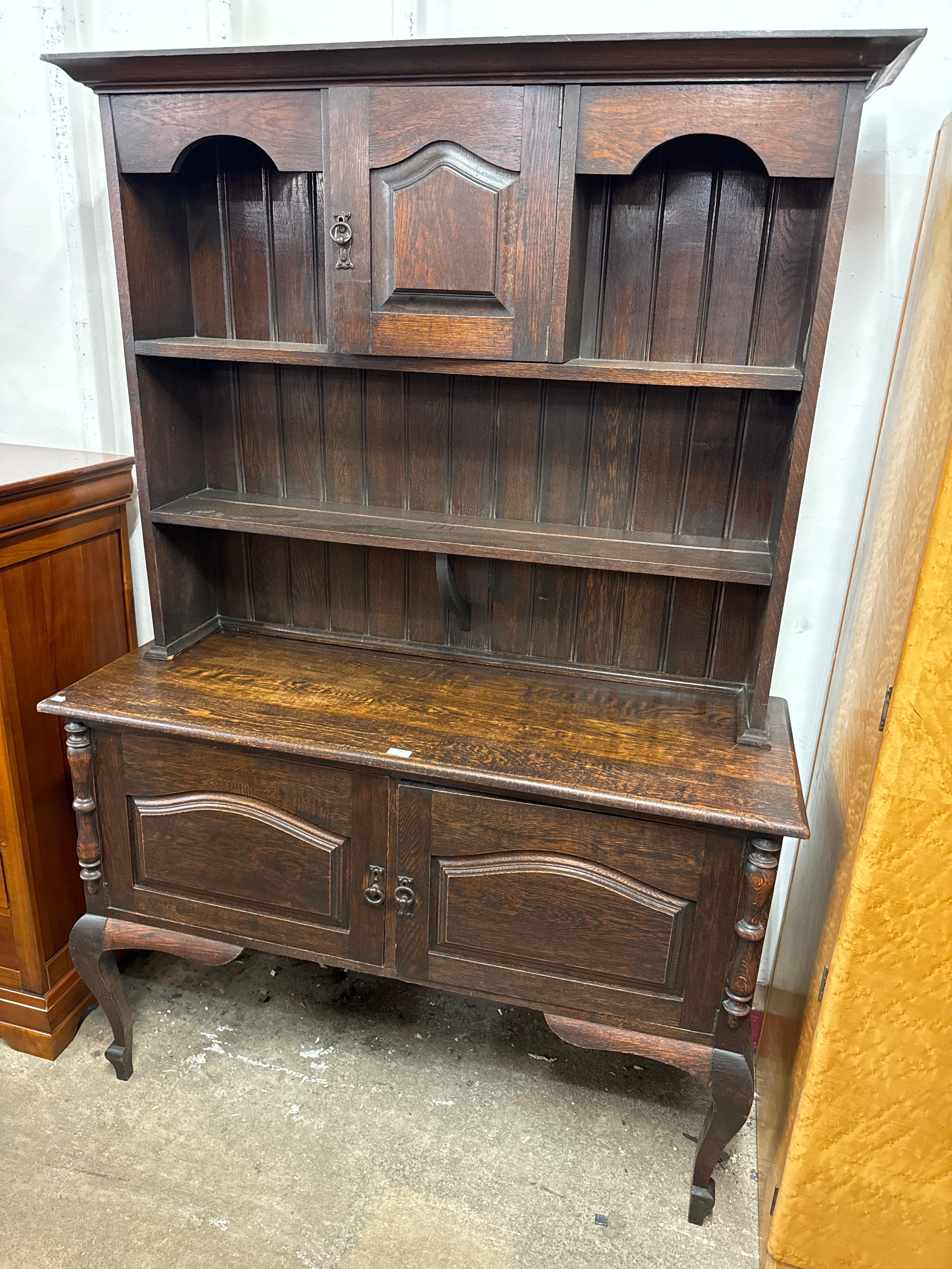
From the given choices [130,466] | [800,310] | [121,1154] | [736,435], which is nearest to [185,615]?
[130,466]

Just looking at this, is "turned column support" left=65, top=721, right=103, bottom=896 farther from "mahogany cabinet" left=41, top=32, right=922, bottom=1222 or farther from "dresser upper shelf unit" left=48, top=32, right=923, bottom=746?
"dresser upper shelf unit" left=48, top=32, right=923, bottom=746

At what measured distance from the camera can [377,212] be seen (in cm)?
167

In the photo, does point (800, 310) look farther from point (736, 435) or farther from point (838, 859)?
point (838, 859)

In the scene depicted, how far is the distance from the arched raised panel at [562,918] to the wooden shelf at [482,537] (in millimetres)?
600

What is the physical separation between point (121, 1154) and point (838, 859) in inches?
65.2

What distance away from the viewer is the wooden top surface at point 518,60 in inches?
54.6

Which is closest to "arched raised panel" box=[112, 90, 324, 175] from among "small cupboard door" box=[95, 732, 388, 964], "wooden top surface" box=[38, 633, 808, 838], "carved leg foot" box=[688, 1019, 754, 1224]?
"wooden top surface" box=[38, 633, 808, 838]

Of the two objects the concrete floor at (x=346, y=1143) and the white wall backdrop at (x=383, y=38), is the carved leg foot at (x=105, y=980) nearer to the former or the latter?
the concrete floor at (x=346, y=1143)

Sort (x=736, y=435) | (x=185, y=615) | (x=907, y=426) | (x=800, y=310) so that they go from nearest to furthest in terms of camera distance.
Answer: (x=907, y=426)
(x=800, y=310)
(x=736, y=435)
(x=185, y=615)

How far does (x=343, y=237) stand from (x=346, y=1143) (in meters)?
1.94

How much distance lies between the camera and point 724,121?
149 cm

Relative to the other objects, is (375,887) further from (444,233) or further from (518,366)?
(444,233)

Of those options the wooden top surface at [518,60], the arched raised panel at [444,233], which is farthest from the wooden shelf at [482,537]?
the wooden top surface at [518,60]

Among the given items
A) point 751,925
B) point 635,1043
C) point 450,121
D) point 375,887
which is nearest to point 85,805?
point 375,887
